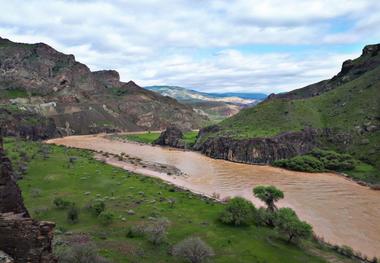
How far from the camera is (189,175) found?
88875 mm

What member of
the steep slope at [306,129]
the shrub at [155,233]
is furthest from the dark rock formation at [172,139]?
the shrub at [155,233]

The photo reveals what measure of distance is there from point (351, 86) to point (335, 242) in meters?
100

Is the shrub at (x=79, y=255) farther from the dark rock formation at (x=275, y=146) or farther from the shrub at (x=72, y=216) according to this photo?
the dark rock formation at (x=275, y=146)

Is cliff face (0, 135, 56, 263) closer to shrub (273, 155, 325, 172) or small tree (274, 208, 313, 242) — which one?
small tree (274, 208, 313, 242)

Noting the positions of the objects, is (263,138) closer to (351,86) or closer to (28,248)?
(351,86)

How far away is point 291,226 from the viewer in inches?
1602

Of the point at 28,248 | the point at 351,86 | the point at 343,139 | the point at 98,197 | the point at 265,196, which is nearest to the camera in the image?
the point at 28,248

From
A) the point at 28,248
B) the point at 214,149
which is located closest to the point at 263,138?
the point at 214,149

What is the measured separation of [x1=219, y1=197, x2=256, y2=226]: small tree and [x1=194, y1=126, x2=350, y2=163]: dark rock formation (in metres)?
60.6

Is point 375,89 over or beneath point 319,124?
over

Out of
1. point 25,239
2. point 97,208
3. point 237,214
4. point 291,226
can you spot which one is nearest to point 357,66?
point 237,214

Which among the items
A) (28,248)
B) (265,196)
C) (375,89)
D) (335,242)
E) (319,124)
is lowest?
(335,242)

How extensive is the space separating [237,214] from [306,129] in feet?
251

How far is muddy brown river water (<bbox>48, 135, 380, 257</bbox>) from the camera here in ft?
161
